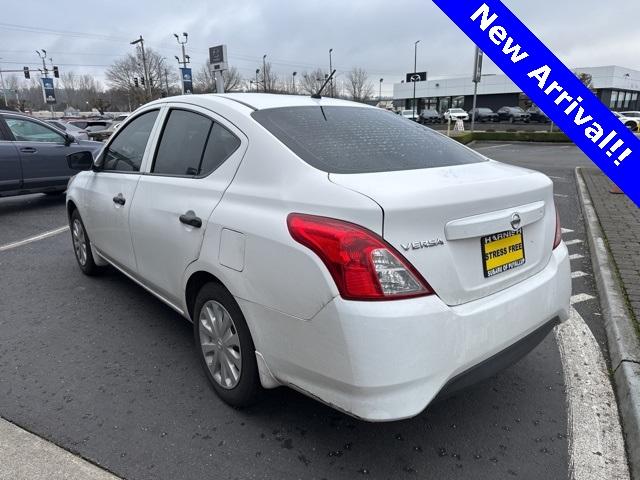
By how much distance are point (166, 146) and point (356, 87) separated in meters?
89.2

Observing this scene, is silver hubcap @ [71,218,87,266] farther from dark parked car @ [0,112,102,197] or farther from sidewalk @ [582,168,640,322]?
sidewalk @ [582,168,640,322]

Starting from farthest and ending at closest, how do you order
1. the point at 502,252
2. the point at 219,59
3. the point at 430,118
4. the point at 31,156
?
the point at 430,118
the point at 219,59
the point at 31,156
the point at 502,252

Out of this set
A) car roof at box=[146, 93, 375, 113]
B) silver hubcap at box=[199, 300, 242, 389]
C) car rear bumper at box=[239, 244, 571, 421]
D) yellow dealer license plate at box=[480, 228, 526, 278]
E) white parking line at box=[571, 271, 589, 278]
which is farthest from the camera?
white parking line at box=[571, 271, 589, 278]

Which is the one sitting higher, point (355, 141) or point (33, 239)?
point (355, 141)

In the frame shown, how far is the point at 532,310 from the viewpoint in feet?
7.74

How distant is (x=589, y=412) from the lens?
2.70 metres

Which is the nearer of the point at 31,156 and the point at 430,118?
the point at 31,156

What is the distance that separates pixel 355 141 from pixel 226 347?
132 centimetres

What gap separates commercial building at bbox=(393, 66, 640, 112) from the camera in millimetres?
56781

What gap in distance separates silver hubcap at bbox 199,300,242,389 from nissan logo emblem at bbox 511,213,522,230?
1.45 metres

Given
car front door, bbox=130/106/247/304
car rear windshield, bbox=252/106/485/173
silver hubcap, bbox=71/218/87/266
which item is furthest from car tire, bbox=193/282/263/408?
silver hubcap, bbox=71/218/87/266

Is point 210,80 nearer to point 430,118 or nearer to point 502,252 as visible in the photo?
point 430,118

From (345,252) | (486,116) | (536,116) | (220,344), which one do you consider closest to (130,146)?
(220,344)

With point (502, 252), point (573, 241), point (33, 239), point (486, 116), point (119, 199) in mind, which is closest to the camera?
point (502, 252)
